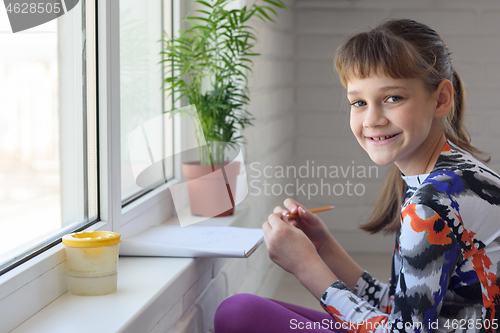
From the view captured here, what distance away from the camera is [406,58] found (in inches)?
30.0

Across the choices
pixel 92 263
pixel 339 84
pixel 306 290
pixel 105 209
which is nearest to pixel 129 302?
pixel 92 263

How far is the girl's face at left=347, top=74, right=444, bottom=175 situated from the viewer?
0.77 metres

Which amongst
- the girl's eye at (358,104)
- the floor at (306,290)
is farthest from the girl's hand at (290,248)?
the floor at (306,290)

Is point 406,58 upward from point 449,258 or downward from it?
upward

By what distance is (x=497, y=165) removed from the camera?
7.28 ft

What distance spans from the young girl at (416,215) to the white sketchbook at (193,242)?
67mm

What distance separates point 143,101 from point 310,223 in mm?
433

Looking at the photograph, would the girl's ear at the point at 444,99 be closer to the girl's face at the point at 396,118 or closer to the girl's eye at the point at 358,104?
the girl's face at the point at 396,118

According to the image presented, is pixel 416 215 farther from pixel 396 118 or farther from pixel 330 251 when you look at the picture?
pixel 330 251

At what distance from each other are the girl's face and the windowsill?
368 mm

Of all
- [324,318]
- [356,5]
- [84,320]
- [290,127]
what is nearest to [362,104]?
[324,318]

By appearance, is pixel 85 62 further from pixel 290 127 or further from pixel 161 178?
pixel 290 127

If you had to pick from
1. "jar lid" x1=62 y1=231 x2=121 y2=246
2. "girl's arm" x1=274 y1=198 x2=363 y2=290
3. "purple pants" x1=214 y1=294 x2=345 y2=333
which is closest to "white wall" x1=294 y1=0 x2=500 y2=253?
"girl's arm" x1=274 y1=198 x2=363 y2=290

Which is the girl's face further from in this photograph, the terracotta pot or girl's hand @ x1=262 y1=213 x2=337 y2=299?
the terracotta pot
